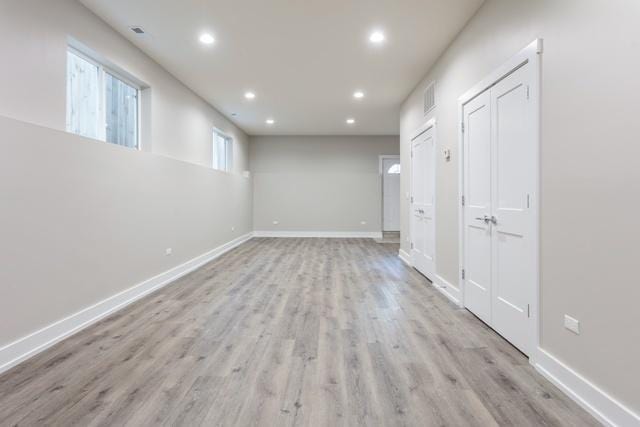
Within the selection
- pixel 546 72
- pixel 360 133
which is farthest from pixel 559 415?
pixel 360 133

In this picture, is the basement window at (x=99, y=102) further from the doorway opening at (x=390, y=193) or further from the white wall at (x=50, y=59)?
the doorway opening at (x=390, y=193)

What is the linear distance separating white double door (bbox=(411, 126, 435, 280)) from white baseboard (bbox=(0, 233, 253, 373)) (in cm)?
351

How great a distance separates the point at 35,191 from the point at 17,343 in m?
1.05

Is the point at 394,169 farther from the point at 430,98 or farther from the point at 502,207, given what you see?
the point at 502,207

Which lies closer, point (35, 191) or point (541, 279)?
point (541, 279)

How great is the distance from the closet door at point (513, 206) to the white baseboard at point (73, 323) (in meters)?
3.45

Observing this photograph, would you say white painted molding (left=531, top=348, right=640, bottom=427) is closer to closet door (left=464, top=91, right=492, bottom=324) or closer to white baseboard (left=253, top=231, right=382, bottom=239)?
closet door (left=464, top=91, right=492, bottom=324)

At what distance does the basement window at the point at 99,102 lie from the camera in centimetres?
317

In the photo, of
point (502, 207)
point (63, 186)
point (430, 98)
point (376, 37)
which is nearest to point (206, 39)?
point (376, 37)

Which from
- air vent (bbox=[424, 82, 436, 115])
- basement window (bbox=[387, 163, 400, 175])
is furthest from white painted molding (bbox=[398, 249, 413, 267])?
basement window (bbox=[387, 163, 400, 175])

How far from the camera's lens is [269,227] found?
32.1 ft

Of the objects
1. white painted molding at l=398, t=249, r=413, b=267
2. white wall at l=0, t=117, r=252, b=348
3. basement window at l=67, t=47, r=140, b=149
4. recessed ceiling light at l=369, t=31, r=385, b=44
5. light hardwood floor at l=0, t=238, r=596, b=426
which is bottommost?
light hardwood floor at l=0, t=238, r=596, b=426

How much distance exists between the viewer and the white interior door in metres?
9.74

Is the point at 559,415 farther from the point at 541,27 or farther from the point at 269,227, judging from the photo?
the point at 269,227
